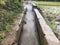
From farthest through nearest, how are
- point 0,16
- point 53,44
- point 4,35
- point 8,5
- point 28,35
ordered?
1. point 8,5
2. point 28,35
3. point 0,16
4. point 4,35
5. point 53,44

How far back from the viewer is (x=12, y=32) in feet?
13.5

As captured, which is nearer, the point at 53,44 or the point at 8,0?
the point at 53,44

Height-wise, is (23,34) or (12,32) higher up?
(12,32)

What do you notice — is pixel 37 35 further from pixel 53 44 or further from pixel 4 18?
pixel 53 44

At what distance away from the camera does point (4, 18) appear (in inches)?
202

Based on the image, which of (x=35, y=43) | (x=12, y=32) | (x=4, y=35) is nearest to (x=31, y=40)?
(x=35, y=43)

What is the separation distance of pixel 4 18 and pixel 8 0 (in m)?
3.35

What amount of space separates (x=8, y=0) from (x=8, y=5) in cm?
57

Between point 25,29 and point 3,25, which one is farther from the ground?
point 3,25

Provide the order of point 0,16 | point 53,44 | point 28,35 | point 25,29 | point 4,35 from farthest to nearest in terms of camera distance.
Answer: point 25,29 < point 28,35 < point 0,16 < point 4,35 < point 53,44

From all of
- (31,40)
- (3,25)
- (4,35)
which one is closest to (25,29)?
(31,40)

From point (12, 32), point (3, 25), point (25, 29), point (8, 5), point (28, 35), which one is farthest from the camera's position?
point (8, 5)

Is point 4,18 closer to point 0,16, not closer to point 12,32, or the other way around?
point 0,16

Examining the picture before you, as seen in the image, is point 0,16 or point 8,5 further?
point 8,5
